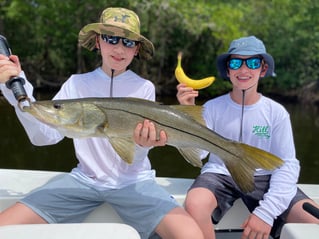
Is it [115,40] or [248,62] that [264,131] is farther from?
[115,40]

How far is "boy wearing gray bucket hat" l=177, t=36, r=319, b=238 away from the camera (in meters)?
2.54

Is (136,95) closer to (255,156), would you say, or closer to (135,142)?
(135,142)

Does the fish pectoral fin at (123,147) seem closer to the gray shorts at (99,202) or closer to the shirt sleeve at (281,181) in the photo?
the gray shorts at (99,202)

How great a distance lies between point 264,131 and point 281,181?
0.35 m

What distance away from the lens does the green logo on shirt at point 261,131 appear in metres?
2.85

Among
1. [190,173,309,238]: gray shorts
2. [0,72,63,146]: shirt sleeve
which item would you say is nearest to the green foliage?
[190,173,309,238]: gray shorts

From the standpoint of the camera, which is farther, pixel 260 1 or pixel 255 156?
pixel 260 1

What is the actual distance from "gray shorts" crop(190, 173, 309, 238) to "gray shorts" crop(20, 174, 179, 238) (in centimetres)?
33

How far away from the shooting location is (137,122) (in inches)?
90.7

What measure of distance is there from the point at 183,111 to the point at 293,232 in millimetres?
843

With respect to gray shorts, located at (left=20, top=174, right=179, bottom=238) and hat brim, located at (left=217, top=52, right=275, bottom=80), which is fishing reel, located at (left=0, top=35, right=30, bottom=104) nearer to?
gray shorts, located at (left=20, top=174, right=179, bottom=238)

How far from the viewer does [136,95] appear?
9.01 feet

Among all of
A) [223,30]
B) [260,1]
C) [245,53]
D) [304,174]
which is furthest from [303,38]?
[245,53]

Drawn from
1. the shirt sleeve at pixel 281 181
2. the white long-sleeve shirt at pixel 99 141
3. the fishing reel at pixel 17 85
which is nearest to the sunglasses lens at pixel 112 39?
Result: the white long-sleeve shirt at pixel 99 141
